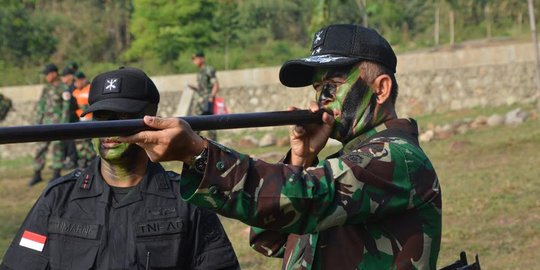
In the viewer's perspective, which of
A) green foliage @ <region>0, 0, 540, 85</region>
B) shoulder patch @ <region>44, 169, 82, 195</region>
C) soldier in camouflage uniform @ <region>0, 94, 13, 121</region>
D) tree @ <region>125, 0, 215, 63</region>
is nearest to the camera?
shoulder patch @ <region>44, 169, 82, 195</region>

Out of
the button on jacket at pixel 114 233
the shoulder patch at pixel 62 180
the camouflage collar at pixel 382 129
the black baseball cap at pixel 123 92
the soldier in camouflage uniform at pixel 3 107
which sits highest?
the camouflage collar at pixel 382 129

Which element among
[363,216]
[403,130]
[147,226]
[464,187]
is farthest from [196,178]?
[464,187]

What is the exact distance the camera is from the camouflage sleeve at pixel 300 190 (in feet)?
7.93

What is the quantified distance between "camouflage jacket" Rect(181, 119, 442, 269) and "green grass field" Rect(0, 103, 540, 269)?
5852 millimetres

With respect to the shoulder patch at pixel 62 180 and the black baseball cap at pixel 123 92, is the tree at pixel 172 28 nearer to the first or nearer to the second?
the black baseball cap at pixel 123 92

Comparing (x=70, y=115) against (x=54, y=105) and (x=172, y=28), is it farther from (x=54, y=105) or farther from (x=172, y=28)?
(x=172, y=28)

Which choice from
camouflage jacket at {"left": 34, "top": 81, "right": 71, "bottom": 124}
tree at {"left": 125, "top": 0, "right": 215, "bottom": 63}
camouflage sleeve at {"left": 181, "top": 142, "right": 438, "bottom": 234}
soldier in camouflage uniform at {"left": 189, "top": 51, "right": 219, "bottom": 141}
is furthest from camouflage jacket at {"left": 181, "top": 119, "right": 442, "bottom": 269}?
tree at {"left": 125, "top": 0, "right": 215, "bottom": 63}

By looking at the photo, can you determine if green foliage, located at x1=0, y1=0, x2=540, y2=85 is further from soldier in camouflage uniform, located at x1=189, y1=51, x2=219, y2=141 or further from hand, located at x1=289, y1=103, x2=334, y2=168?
hand, located at x1=289, y1=103, x2=334, y2=168

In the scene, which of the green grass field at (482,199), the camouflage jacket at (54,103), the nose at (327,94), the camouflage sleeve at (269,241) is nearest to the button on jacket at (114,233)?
the camouflage sleeve at (269,241)

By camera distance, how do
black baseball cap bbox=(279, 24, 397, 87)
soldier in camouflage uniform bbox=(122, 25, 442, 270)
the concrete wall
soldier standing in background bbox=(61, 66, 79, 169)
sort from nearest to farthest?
soldier in camouflage uniform bbox=(122, 25, 442, 270), black baseball cap bbox=(279, 24, 397, 87), soldier standing in background bbox=(61, 66, 79, 169), the concrete wall

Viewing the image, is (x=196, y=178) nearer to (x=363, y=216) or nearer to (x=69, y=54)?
(x=363, y=216)

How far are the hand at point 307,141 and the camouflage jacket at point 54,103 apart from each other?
37.0ft

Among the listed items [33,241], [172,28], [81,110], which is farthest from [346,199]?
[172,28]

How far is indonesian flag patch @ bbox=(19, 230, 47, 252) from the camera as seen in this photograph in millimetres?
3838
